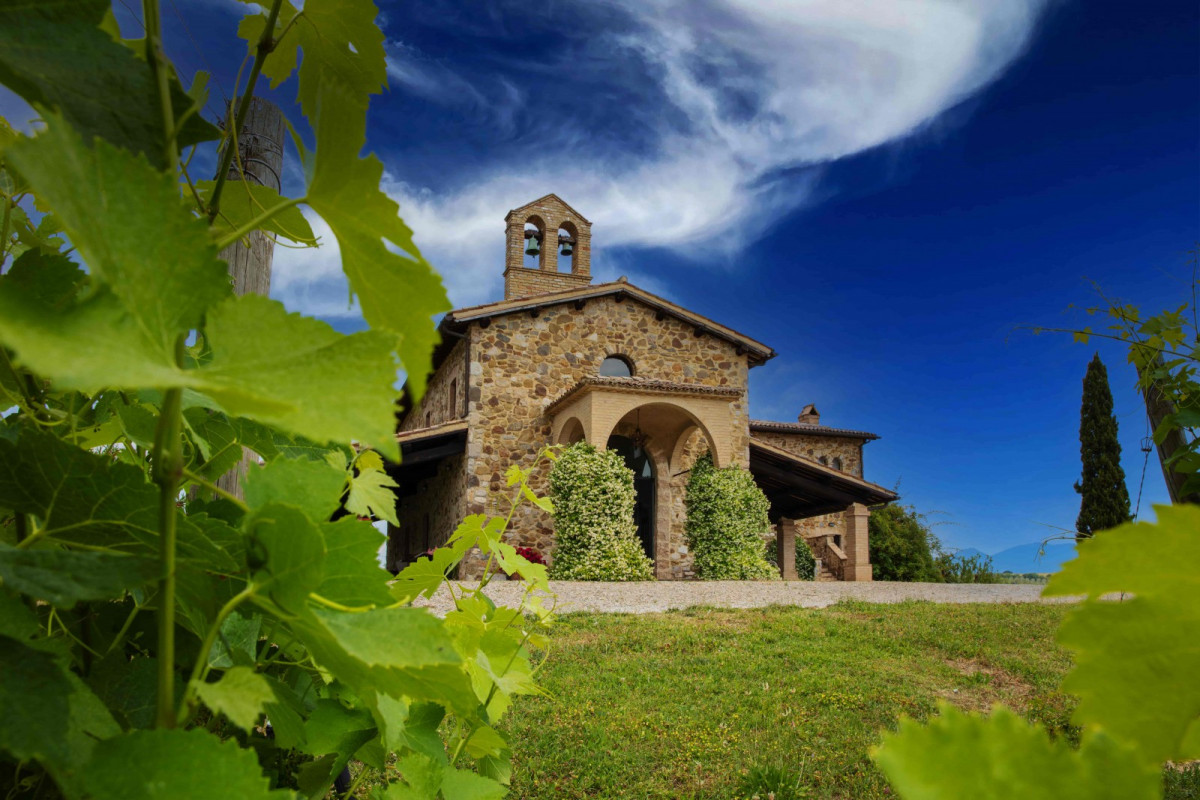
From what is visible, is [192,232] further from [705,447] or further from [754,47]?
[754,47]

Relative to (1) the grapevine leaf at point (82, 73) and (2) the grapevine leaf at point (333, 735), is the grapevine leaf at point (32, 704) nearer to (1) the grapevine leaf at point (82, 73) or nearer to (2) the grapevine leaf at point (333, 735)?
(1) the grapevine leaf at point (82, 73)

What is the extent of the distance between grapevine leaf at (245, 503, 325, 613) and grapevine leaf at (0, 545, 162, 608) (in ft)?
0.13

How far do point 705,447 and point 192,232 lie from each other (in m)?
12.6

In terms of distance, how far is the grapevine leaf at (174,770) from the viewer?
267mm

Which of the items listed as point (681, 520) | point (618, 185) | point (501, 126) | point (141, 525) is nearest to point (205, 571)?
point (141, 525)

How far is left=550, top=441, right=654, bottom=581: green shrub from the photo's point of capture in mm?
10086

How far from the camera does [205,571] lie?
421 mm

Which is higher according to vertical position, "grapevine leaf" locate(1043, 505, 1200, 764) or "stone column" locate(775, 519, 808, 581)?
"stone column" locate(775, 519, 808, 581)

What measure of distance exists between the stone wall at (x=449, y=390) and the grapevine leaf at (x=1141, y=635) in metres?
11.5

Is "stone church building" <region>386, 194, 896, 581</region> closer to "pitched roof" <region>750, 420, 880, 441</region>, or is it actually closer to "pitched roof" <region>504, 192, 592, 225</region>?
"pitched roof" <region>504, 192, 592, 225</region>

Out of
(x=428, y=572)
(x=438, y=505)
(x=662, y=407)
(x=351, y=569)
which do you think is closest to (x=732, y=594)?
(x=662, y=407)

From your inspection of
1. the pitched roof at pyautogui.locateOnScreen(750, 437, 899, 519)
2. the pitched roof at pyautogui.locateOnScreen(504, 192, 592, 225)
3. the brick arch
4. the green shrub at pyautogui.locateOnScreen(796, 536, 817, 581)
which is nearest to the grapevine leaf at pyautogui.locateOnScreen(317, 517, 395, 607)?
the brick arch

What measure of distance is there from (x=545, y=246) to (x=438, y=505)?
16.6 ft

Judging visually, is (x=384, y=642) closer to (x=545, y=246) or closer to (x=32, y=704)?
(x=32, y=704)
